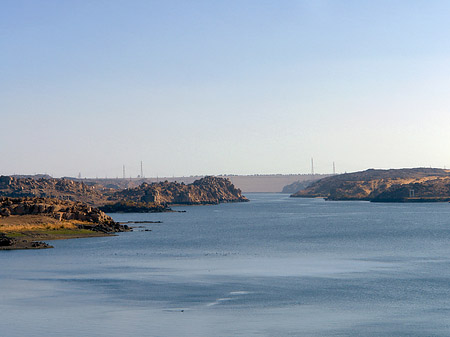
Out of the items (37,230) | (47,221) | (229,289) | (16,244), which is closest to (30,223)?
(37,230)

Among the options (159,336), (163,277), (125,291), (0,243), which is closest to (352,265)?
(163,277)

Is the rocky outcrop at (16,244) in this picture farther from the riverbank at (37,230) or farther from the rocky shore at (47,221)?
the rocky shore at (47,221)

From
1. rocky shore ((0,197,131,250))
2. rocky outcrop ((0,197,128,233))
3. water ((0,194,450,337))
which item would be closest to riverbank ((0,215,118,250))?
rocky shore ((0,197,131,250))

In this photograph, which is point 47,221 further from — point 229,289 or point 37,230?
point 229,289

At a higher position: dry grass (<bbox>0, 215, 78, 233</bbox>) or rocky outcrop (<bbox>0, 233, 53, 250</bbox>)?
dry grass (<bbox>0, 215, 78, 233</bbox>)

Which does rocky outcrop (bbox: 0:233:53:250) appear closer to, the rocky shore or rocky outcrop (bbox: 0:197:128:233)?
the rocky shore

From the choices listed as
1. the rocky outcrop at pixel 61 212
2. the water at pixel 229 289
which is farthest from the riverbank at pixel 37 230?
the water at pixel 229 289

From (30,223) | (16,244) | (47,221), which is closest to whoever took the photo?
(16,244)
